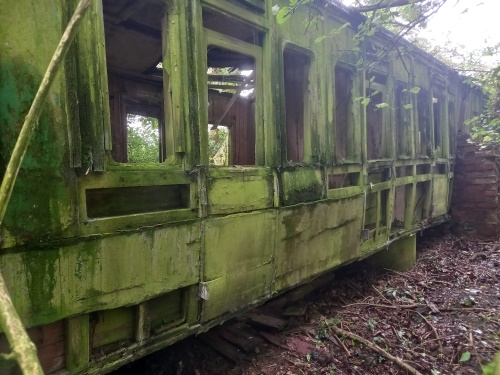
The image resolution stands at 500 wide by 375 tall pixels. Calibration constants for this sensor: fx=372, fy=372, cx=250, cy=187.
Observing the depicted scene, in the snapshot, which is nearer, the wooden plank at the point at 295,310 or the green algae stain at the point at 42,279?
the green algae stain at the point at 42,279

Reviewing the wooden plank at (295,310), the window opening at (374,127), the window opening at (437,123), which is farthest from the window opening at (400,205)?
the wooden plank at (295,310)

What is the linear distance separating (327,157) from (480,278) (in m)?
4.25

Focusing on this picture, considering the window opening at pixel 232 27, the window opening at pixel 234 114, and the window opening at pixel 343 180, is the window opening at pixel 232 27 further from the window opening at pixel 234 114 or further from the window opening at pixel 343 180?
the window opening at pixel 343 180

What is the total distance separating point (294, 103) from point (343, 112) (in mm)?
1063

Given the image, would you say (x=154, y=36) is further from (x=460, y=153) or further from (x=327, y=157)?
(x=460, y=153)

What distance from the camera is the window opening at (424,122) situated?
324 inches

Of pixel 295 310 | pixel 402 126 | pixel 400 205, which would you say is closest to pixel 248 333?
pixel 295 310

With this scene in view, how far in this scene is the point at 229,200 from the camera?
138 inches

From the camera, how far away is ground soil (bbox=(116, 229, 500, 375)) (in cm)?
403

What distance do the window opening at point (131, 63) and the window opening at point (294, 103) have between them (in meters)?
1.75

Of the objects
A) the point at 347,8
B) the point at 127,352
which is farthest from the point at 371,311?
the point at 347,8

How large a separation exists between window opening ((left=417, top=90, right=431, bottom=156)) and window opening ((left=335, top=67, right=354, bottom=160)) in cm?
324

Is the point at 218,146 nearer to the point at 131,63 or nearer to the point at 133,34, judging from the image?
the point at 131,63

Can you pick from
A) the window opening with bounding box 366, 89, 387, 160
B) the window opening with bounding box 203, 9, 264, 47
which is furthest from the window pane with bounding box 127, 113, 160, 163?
the window opening with bounding box 203, 9, 264, 47
